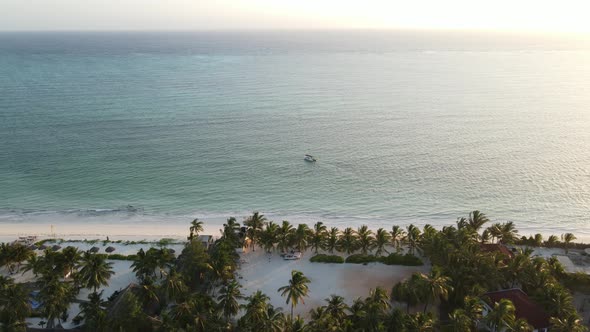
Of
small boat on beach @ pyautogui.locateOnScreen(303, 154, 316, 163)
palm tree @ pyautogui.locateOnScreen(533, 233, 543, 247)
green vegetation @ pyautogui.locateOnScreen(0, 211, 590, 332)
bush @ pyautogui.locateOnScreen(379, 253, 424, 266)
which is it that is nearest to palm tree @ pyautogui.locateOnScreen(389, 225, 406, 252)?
green vegetation @ pyautogui.locateOnScreen(0, 211, 590, 332)

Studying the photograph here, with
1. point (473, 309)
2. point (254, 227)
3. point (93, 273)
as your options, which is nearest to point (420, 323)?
point (473, 309)

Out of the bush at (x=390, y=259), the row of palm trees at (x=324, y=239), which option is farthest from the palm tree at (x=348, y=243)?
the bush at (x=390, y=259)

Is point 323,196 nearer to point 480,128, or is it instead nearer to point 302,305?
point 302,305

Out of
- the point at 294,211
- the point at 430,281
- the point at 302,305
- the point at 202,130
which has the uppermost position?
the point at 202,130

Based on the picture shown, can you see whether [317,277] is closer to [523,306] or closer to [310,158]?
[523,306]

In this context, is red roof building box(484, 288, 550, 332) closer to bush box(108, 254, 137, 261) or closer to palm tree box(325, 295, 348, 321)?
palm tree box(325, 295, 348, 321)

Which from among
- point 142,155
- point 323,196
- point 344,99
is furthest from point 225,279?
point 344,99
